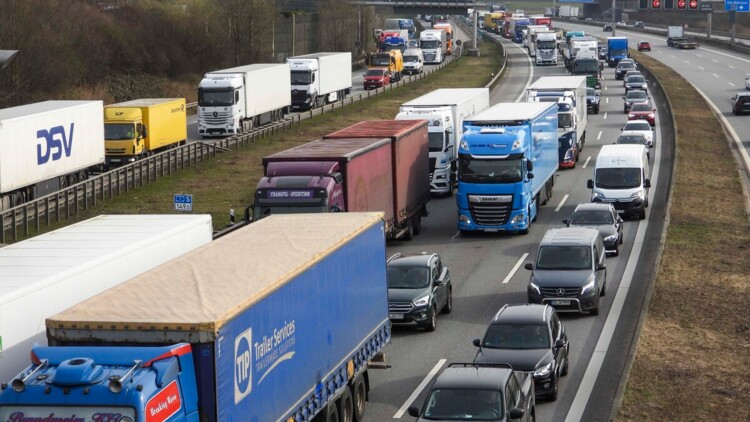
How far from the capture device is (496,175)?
39.2m

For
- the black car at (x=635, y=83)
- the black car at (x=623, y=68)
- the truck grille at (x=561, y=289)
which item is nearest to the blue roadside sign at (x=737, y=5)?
the black car at (x=623, y=68)

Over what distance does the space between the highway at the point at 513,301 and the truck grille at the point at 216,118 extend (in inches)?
790

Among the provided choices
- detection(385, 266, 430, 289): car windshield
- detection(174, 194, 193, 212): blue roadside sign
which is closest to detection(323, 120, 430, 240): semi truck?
detection(174, 194, 193, 212): blue roadside sign

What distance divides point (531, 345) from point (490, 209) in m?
16.4

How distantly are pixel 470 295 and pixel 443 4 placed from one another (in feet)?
437

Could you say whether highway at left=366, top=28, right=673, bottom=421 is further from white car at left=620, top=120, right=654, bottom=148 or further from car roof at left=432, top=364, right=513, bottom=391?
white car at left=620, top=120, right=654, bottom=148

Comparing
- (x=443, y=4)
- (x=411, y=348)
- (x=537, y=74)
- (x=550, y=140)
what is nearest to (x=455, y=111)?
(x=550, y=140)

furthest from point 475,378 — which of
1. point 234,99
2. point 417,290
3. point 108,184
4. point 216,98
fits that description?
point 216,98

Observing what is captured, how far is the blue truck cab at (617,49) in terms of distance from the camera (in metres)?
109

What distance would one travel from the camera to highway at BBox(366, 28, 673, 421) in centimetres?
2328

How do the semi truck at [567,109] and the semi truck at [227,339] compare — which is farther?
the semi truck at [567,109]

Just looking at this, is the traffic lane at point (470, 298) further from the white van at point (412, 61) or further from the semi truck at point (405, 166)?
the white van at point (412, 61)

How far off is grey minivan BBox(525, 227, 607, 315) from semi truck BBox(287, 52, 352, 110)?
164 feet

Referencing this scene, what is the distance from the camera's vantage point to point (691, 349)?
25.7 meters
